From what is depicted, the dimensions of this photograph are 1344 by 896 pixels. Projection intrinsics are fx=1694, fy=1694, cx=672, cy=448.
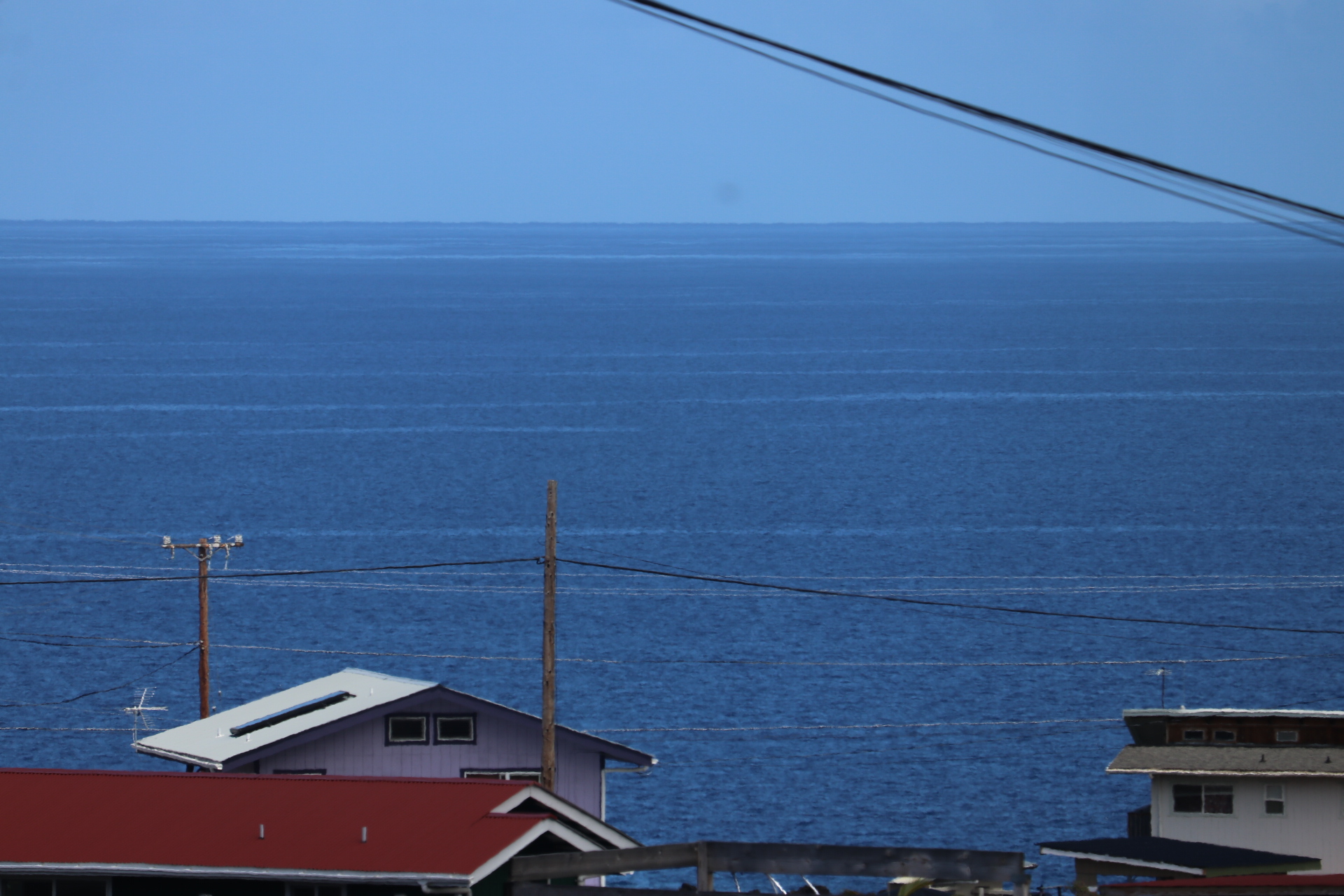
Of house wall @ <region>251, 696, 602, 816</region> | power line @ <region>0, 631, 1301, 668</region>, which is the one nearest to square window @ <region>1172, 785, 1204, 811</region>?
house wall @ <region>251, 696, 602, 816</region>

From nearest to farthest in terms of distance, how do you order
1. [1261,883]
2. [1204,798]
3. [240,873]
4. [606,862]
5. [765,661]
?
[606,862]
[240,873]
[1261,883]
[1204,798]
[765,661]

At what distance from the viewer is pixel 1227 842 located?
37.1m

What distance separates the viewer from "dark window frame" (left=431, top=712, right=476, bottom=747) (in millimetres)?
32000

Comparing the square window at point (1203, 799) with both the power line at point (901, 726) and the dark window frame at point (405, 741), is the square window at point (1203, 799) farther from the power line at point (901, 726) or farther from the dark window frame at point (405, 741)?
the power line at point (901, 726)

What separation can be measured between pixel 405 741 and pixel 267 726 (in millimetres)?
2555

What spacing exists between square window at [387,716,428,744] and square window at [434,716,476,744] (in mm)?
218

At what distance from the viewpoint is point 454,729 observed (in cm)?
3219

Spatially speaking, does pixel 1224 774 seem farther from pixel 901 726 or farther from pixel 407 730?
pixel 901 726

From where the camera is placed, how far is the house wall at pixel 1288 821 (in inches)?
1421

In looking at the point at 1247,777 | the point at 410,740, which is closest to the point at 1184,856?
the point at 1247,777

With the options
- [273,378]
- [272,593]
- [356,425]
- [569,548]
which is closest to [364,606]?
[272,593]

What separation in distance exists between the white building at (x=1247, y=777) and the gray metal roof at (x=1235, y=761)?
0.03 m

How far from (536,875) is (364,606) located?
216 ft

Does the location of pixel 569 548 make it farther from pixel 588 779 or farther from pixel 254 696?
pixel 588 779
